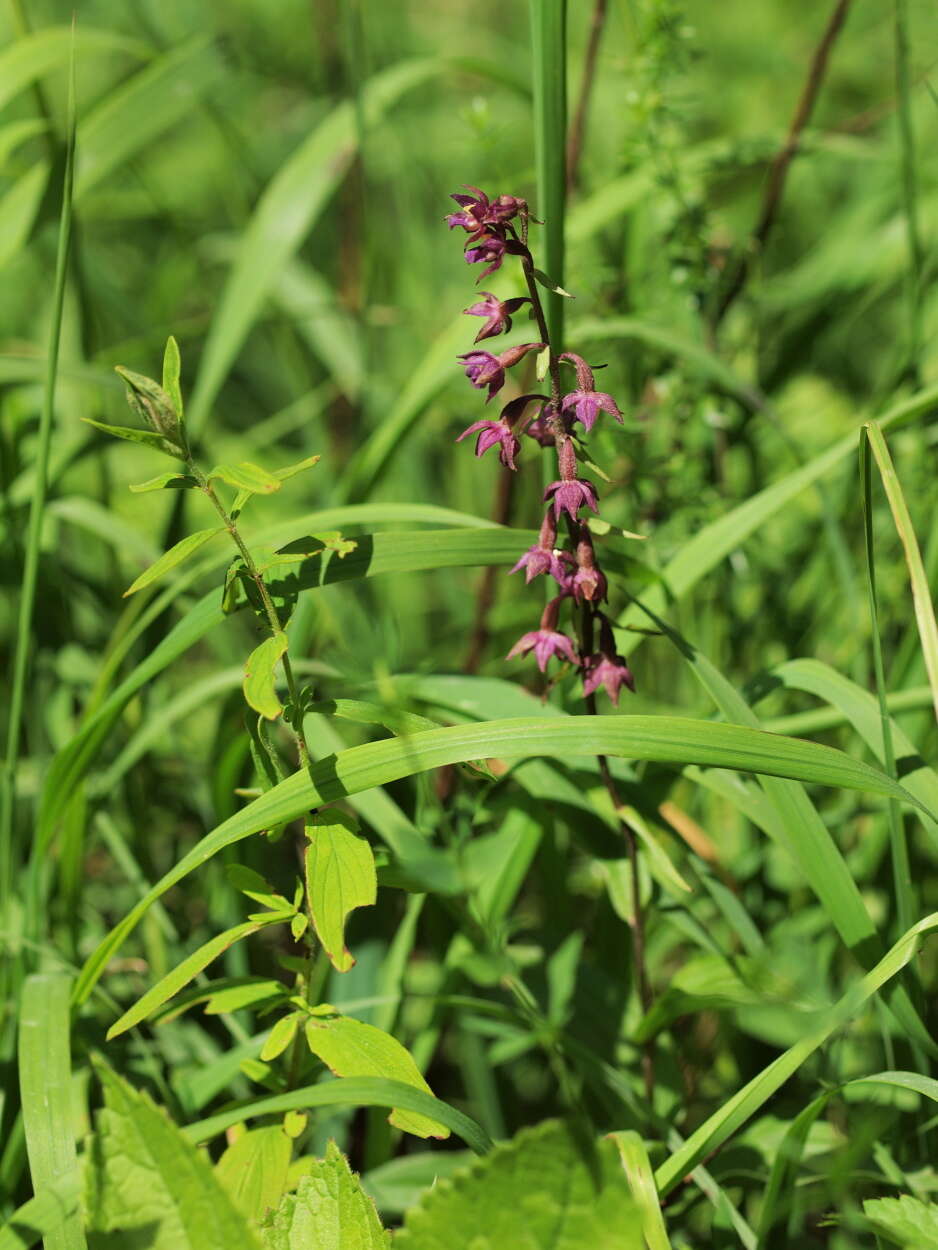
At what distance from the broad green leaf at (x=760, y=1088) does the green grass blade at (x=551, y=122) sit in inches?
31.2

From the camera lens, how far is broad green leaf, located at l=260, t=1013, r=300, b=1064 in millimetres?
1095

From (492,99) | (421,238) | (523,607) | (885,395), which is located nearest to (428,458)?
(421,238)

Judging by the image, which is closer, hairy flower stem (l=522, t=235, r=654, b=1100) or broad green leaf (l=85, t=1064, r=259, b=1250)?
broad green leaf (l=85, t=1064, r=259, b=1250)

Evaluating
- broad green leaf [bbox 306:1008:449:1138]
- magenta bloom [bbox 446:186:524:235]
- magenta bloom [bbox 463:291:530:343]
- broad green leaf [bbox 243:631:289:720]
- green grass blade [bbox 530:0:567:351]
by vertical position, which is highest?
green grass blade [bbox 530:0:567:351]

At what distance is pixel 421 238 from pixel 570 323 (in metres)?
1.09

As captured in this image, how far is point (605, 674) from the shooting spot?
119 cm

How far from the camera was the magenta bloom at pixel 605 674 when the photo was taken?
1188 mm

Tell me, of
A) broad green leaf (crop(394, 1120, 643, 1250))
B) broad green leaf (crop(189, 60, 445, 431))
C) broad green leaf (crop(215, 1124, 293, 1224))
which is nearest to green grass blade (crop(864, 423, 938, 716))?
broad green leaf (crop(394, 1120, 643, 1250))

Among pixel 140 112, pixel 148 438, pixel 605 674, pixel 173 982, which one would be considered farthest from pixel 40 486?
pixel 140 112

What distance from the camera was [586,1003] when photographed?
171 centimetres

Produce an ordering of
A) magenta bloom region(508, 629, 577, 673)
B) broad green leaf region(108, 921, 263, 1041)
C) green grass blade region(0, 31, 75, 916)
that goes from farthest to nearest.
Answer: green grass blade region(0, 31, 75, 916), magenta bloom region(508, 629, 577, 673), broad green leaf region(108, 921, 263, 1041)

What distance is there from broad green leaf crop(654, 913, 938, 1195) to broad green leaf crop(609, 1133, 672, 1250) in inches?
1.6

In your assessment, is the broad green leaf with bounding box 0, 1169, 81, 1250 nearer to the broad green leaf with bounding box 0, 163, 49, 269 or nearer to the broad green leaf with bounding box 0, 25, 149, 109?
the broad green leaf with bounding box 0, 163, 49, 269

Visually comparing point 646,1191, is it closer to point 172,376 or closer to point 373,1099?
point 373,1099
